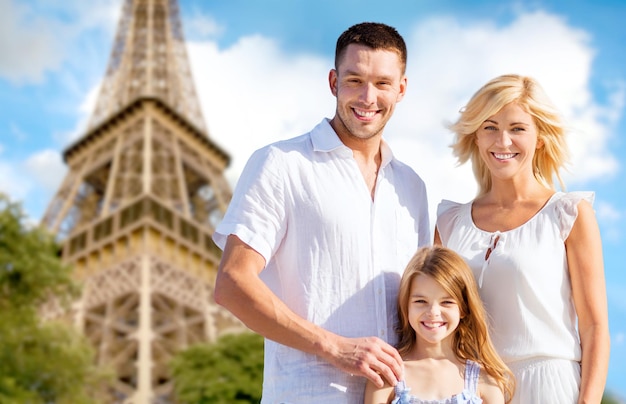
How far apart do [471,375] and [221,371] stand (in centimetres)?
1908

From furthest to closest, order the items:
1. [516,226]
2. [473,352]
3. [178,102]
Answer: [178,102] → [516,226] → [473,352]

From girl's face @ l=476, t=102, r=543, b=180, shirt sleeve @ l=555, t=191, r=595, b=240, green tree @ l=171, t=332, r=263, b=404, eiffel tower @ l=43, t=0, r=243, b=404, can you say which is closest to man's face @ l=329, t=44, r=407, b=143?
girl's face @ l=476, t=102, r=543, b=180

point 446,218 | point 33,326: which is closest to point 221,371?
point 33,326

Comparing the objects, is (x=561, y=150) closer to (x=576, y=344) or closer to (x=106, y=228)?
(x=576, y=344)

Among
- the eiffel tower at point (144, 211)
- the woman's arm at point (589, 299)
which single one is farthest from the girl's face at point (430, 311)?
the eiffel tower at point (144, 211)

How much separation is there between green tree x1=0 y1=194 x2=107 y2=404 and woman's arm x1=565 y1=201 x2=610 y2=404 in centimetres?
1260

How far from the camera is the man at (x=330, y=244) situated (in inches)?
105

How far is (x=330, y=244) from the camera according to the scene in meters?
2.83

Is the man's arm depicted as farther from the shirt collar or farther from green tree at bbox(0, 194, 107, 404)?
green tree at bbox(0, 194, 107, 404)

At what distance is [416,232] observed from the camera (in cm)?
322

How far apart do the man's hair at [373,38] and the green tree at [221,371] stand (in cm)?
1833

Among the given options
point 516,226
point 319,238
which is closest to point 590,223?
point 516,226

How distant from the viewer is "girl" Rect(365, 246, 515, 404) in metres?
2.81

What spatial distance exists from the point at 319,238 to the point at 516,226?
2.96 feet
